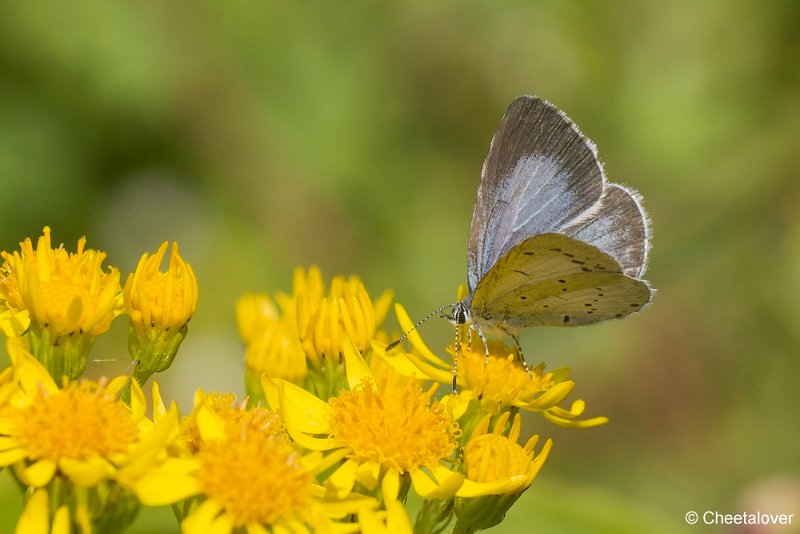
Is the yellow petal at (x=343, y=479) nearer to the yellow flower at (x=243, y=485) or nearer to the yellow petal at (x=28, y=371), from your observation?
the yellow flower at (x=243, y=485)

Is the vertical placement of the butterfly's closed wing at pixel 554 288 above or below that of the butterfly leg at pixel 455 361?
above

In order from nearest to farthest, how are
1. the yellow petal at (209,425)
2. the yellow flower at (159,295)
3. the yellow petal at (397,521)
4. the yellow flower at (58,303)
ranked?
the yellow petal at (397,521) → the yellow petal at (209,425) → the yellow flower at (58,303) → the yellow flower at (159,295)

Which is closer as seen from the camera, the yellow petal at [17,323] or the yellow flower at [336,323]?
the yellow petal at [17,323]

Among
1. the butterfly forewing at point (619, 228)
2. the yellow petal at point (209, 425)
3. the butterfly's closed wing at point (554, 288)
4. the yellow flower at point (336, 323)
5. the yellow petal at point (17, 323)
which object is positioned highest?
the butterfly forewing at point (619, 228)

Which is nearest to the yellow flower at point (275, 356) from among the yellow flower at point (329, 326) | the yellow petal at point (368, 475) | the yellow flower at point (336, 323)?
the yellow flower at point (329, 326)

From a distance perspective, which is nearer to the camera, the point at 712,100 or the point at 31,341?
the point at 31,341

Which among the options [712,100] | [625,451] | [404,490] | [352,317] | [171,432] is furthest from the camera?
[712,100]

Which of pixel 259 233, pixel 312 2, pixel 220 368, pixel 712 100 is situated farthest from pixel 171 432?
pixel 712 100

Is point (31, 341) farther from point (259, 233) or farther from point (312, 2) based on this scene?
point (312, 2)
